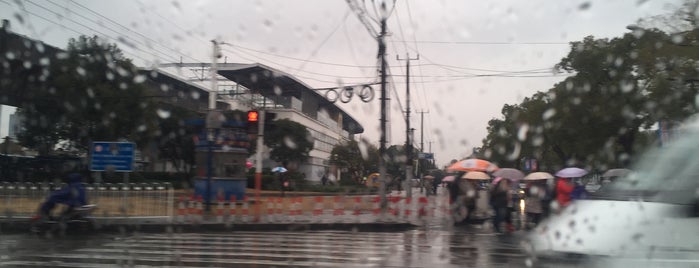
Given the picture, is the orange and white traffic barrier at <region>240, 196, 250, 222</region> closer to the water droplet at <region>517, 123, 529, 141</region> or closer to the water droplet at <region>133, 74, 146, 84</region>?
the water droplet at <region>133, 74, 146, 84</region>

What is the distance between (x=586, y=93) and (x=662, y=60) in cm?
1160

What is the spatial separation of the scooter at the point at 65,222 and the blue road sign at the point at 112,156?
5.18 meters

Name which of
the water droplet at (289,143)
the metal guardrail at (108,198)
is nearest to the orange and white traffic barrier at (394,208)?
the metal guardrail at (108,198)

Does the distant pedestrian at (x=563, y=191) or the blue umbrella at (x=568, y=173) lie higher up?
the blue umbrella at (x=568, y=173)

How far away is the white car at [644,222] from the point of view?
409cm

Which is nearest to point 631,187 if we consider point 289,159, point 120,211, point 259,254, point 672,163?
point 672,163

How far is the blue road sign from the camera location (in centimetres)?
1856

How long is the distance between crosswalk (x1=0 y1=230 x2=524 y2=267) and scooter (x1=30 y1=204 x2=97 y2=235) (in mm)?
1520

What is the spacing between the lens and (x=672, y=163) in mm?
4996

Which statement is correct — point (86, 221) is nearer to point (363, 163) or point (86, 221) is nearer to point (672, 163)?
point (672, 163)

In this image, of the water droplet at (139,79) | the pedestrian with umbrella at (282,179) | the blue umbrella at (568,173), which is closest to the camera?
the blue umbrella at (568,173)

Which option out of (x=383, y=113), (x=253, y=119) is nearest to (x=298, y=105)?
(x=383, y=113)

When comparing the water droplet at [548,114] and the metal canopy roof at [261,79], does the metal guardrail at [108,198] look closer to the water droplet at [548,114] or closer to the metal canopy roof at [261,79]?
the metal canopy roof at [261,79]

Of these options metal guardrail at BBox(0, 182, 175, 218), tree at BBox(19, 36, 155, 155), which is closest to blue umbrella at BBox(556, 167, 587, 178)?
metal guardrail at BBox(0, 182, 175, 218)
